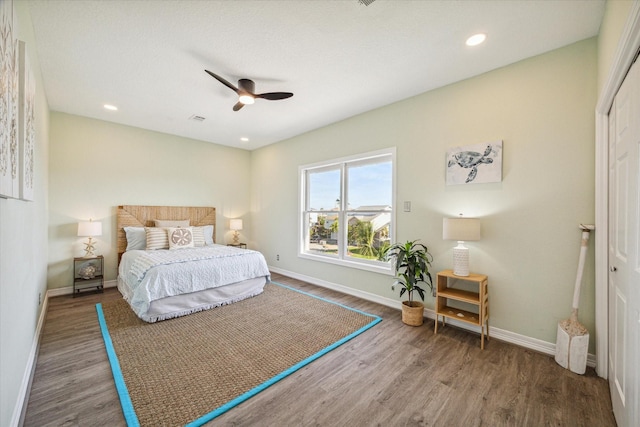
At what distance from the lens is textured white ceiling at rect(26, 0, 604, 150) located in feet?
6.39

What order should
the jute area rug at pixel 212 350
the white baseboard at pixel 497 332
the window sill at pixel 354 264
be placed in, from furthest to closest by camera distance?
the window sill at pixel 354 264, the white baseboard at pixel 497 332, the jute area rug at pixel 212 350

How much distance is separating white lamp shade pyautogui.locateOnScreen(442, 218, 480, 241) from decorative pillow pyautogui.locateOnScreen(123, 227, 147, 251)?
15.3ft

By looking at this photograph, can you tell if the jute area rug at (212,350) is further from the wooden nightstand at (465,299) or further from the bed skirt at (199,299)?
the wooden nightstand at (465,299)

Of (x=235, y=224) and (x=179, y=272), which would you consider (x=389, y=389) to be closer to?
(x=179, y=272)

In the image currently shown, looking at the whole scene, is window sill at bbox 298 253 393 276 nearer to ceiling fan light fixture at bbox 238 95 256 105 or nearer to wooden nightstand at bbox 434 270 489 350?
wooden nightstand at bbox 434 270 489 350

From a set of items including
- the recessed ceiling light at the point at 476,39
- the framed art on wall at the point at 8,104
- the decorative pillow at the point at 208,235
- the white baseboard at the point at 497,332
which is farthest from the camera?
the decorative pillow at the point at 208,235

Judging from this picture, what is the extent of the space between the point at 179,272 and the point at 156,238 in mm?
1506

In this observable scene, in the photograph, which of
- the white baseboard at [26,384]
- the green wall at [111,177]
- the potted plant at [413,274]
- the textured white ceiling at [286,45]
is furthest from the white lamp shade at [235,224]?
the potted plant at [413,274]

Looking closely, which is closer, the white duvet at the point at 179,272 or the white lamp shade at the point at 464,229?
the white lamp shade at the point at 464,229

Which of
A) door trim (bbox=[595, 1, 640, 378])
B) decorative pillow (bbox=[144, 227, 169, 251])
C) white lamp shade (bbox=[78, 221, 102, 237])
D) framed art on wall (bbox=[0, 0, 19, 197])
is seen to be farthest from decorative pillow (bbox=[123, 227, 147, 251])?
door trim (bbox=[595, 1, 640, 378])

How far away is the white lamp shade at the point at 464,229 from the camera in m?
2.55

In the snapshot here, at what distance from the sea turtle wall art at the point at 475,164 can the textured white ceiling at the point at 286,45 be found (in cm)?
81

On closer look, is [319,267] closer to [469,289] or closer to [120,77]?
[469,289]

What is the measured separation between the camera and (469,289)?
2836 millimetres
